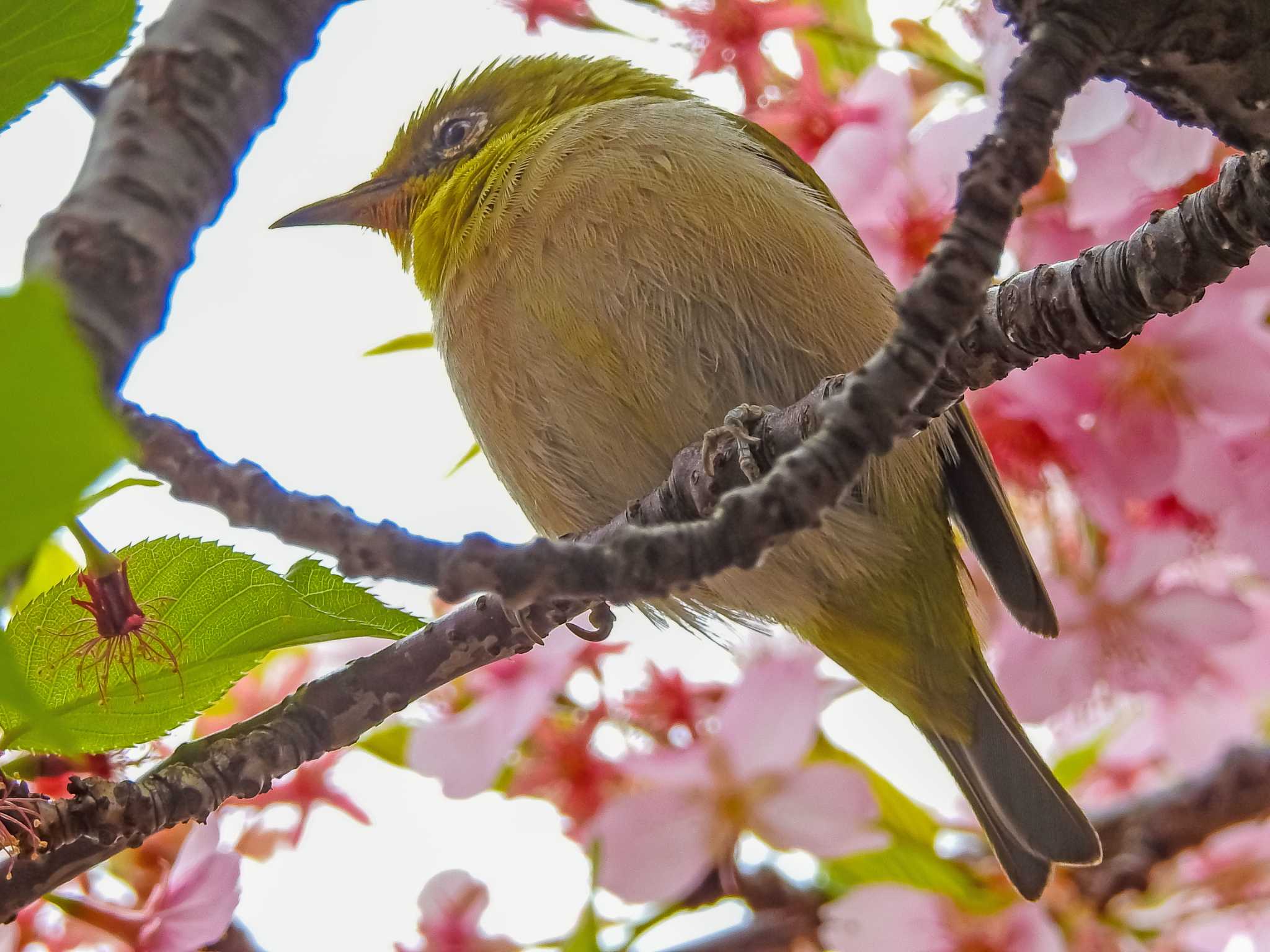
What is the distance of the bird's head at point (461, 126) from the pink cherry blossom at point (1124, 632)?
3.67ft

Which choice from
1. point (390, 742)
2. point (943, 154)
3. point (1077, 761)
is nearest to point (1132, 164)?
point (943, 154)

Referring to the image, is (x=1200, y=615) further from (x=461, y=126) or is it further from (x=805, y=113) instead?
(x=461, y=126)

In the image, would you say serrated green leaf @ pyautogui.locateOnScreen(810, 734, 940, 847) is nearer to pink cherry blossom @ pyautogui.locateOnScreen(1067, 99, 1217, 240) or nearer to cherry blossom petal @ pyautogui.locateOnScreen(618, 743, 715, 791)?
cherry blossom petal @ pyautogui.locateOnScreen(618, 743, 715, 791)

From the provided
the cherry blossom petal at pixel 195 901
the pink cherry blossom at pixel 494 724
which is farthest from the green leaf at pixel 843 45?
the cherry blossom petal at pixel 195 901

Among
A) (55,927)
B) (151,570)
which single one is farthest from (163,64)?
(55,927)

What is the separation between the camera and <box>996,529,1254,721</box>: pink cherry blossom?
1838 mm

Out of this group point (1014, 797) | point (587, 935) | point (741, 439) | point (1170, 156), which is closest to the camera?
point (741, 439)

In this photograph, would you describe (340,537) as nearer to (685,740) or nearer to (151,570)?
(151,570)

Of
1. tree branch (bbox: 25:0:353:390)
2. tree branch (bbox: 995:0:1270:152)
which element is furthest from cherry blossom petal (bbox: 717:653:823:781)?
tree branch (bbox: 995:0:1270:152)

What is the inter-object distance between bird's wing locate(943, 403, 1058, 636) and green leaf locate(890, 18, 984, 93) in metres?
0.51

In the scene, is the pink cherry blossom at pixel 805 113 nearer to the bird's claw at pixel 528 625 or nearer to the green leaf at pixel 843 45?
the green leaf at pixel 843 45

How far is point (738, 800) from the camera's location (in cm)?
168

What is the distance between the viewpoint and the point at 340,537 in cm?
89

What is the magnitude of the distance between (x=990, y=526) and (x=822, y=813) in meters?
0.50
